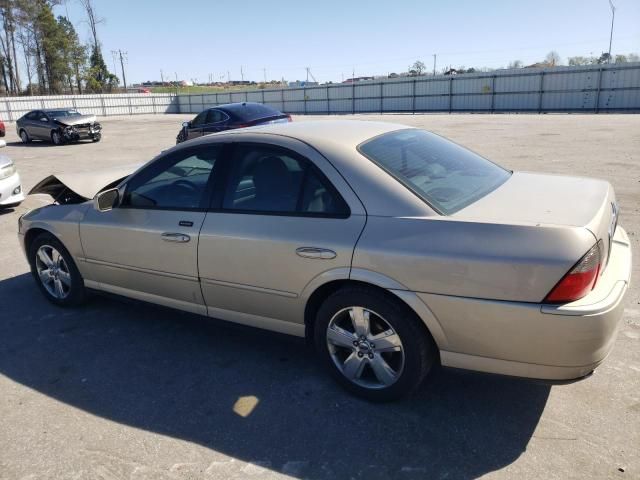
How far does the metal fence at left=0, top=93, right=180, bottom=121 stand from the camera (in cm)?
4178

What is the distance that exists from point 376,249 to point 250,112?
11.7 m

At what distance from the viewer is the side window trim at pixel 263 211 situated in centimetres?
299

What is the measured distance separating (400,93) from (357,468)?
39933mm

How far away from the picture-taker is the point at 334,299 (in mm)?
2965

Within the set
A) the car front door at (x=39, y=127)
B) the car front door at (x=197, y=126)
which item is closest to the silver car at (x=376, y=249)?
the car front door at (x=197, y=126)

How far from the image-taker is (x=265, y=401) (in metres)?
3.13

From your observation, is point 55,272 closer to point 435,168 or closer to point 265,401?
point 265,401

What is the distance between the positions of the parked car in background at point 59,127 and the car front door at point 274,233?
21.3m

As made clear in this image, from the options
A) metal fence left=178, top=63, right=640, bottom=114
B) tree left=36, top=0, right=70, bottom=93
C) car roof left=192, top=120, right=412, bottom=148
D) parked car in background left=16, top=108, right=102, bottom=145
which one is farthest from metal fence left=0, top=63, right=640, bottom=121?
car roof left=192, top=120, right=412, bottom=148

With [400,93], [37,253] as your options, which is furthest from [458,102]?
[37,253]

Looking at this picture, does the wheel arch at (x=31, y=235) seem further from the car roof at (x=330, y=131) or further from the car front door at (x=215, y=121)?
the car front door at (x=215, y=121)

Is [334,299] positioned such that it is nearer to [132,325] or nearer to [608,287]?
[608,287]

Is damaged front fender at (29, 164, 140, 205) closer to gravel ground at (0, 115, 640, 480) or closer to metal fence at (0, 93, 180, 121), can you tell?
gravel ground at (0, 115, 640, 480)

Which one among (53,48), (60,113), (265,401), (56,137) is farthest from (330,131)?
(53,48)
